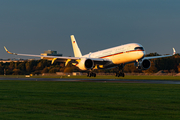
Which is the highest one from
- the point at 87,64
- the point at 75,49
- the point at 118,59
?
the point at 75,49

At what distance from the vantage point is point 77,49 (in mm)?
80125

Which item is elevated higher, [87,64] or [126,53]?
[126,53]

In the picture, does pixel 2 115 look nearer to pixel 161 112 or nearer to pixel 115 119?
pixel 115 119

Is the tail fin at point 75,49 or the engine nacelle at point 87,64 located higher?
the tail fin at point 75,49

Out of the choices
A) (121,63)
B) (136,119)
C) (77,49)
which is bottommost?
(136,119)

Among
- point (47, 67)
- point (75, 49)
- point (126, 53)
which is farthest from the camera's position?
point (47, 67)

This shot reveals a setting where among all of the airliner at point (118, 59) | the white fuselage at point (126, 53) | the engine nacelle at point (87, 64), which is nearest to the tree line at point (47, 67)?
the airliner at point (118, 59)

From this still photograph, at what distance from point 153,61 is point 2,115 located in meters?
108

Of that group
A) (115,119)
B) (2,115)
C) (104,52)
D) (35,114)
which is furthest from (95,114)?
(104,52)

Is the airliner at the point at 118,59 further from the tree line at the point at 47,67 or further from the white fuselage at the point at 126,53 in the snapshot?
the tree line at the point at 47,67

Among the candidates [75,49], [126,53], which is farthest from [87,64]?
[75,49]

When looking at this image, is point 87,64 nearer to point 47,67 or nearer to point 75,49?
point 75,49

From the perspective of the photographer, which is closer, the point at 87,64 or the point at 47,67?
the point at 87,64

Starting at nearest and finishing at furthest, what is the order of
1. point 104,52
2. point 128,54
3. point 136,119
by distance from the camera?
1. point 136,119
2. point 128,54
3. point 104,52
